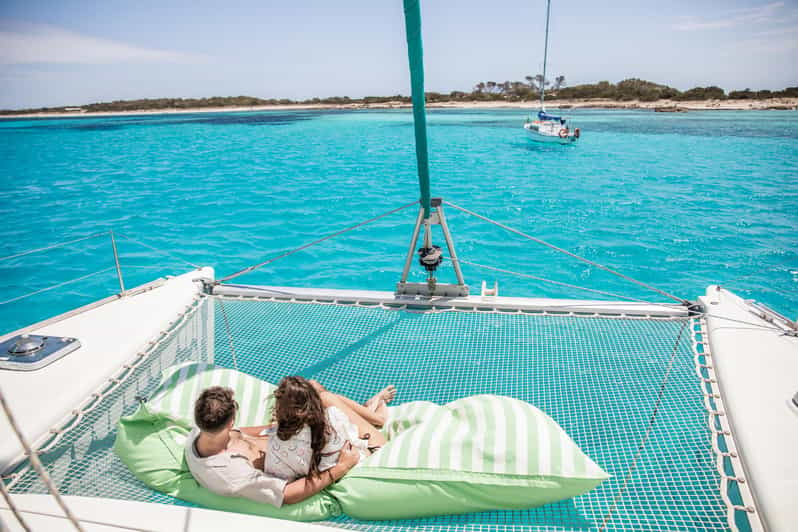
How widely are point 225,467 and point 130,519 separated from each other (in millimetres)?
478

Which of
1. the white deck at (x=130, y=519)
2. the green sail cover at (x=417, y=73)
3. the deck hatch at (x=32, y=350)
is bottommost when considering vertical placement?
the white deck at (x=130, y=519)

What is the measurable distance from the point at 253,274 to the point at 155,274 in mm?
1955

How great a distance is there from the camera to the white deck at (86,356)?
2.40 meters

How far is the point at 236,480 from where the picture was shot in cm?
218

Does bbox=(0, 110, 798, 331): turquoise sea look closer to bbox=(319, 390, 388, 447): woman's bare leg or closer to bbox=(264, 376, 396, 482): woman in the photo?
bbox=(319, 390, 388, 447): woman's bare leg

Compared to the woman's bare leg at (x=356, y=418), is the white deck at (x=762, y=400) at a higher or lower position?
higher

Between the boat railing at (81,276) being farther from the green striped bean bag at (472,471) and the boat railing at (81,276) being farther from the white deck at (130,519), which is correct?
the green striped bean bag at (472,471)

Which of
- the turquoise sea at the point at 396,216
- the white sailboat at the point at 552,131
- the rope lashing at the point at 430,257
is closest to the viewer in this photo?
the rope lashing at the point at 430,257

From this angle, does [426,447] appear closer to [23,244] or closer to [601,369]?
[601,369]

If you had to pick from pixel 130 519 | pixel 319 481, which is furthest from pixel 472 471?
pixel 130 519

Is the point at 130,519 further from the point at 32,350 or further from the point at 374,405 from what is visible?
the point at 32,350

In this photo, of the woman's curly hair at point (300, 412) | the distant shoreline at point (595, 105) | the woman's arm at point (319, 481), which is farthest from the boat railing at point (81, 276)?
the distant shoreline at point (595, 105)

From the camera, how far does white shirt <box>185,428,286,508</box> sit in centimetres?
217

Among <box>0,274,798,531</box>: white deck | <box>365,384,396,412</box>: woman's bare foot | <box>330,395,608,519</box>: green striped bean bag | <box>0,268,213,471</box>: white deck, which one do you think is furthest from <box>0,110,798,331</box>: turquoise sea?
<box>330,395,608,519</box>: green striped bean bag
